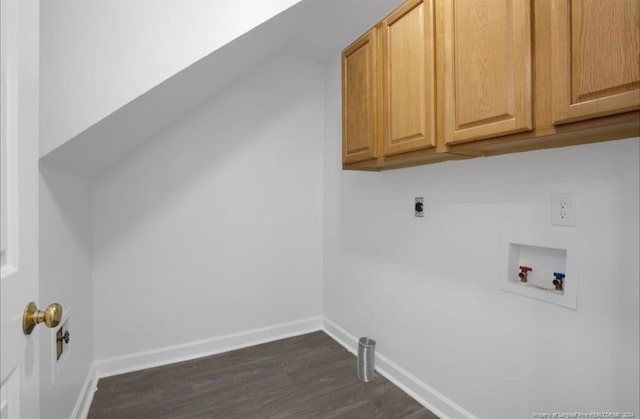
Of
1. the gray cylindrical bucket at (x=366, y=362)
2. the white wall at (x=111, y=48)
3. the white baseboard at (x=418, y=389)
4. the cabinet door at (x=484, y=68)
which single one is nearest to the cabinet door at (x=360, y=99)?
the cabinet door at (x=484, y=68)

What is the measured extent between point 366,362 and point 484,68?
1.87 m

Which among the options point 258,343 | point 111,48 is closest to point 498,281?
point 258,343

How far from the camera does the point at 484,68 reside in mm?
1154

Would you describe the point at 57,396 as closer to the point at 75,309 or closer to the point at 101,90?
the point at 75,309

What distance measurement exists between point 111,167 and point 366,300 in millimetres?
2162

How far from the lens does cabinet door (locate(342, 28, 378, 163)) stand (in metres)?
1.74

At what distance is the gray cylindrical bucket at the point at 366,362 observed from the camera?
202cm

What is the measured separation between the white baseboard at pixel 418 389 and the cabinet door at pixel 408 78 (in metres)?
1.45

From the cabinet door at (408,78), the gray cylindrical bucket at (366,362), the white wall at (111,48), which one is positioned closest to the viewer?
the white wall at (111,48)

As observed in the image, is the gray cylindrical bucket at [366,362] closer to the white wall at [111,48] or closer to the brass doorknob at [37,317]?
the brass doorknob at [37,317]

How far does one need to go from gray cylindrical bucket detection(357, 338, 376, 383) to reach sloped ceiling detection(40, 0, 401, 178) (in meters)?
2.03

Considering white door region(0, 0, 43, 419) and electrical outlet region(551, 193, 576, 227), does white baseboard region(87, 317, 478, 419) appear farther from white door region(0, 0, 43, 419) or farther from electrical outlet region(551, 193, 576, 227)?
white door region(0, 0, 43, 419)

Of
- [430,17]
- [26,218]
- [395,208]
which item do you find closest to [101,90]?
[26,218]

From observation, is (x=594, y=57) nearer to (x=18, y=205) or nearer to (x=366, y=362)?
(x=18, y=205)
